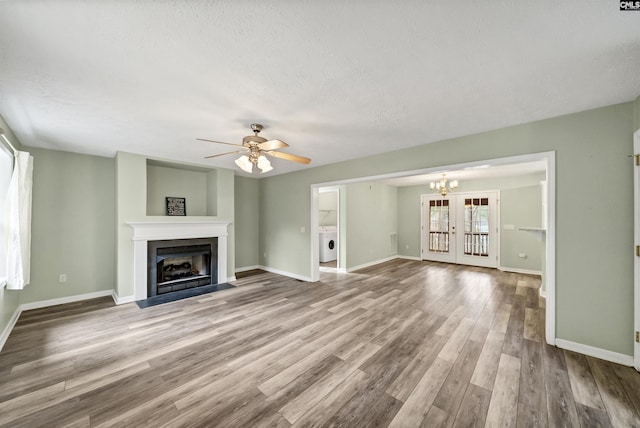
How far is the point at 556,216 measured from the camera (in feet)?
8.39

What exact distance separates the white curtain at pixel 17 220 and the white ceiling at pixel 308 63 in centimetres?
53

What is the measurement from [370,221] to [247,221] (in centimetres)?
336

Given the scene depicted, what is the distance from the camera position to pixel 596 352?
2.34 metres

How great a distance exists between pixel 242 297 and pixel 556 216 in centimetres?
438

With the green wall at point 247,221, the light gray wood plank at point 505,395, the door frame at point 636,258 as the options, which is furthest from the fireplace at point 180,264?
the door frame at point 636,258

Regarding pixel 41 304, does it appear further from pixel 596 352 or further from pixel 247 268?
pixel 596 352

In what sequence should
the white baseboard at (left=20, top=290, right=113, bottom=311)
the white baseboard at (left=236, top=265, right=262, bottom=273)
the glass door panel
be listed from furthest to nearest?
the glass door panel < the white baseboard at (left=236, top=265, right=262, bottom=273) < the white baseboard at (left=20, top=290, right=113, bottom=311)

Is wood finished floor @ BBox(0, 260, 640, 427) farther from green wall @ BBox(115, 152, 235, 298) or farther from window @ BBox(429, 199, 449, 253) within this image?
window @ BBox(429, 199, 449, 253)

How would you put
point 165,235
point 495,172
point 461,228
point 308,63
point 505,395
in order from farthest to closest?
point 461,228 < point 495,172 < point 165,235 < point 505,395 < point 308,63

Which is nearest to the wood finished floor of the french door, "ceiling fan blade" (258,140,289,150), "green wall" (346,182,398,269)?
"ceiling fan blade" (258,140,289,150)

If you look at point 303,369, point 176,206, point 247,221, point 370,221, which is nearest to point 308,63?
point 303,369

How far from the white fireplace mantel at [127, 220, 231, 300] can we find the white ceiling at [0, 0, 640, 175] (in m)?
1.74

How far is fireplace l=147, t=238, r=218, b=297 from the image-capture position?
4.11m

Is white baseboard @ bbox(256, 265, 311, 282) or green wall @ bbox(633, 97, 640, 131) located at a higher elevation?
green wall @ bbox(633, 97, 640, 131)
